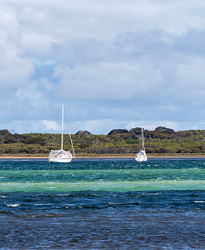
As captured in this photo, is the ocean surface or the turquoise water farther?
the turquoise water

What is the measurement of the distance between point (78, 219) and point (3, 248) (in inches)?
343

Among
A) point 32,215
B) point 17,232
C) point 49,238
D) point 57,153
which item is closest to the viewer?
point 49,238

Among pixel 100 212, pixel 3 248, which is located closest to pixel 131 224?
pixel 100 212

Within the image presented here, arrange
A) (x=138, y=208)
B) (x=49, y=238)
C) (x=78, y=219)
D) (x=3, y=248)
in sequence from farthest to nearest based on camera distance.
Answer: (x=138, y=208) → (x=78, y=219) → (x=49, y=238) → (x=3, y=248)

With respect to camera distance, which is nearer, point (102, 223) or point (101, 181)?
point (102, 223)

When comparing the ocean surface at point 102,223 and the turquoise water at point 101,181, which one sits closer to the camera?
the ocean surface at point 102,223

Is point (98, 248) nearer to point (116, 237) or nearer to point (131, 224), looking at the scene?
point (116, 237)

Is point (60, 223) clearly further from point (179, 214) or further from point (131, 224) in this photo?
point (179, 214)

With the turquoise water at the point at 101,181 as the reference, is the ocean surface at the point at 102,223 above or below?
below

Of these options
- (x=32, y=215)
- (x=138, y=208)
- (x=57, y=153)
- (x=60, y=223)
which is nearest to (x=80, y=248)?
(x=60, y=223)

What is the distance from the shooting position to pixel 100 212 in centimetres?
3262

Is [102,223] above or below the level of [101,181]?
below

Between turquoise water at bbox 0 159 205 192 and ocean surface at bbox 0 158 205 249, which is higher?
turquoise water at bbox 0 159 205 192

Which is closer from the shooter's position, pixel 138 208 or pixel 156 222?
pixel 156 222
